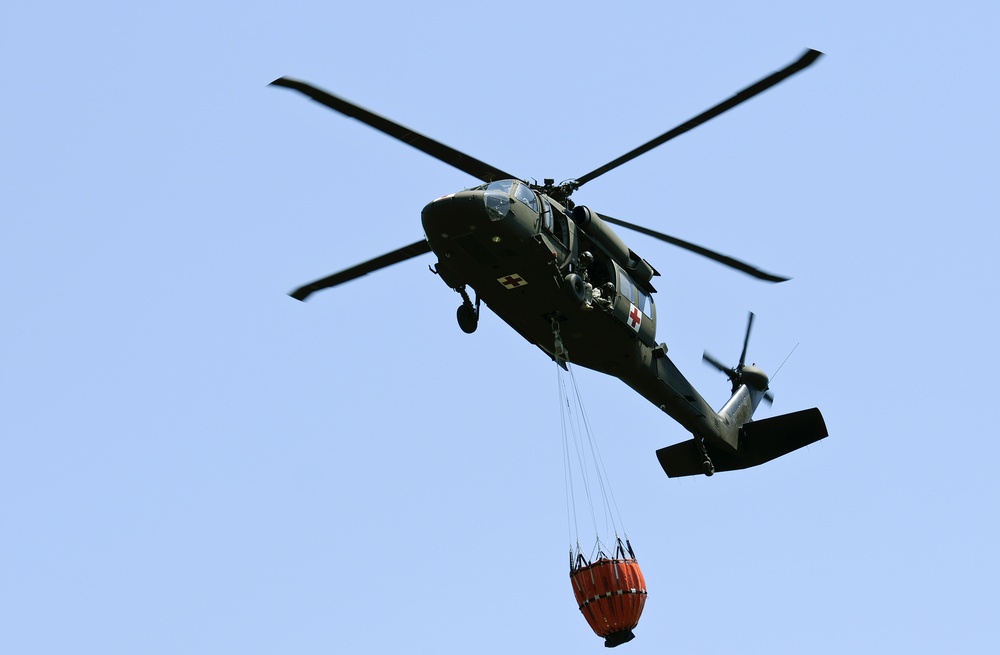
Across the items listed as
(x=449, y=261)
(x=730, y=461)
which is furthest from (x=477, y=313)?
(x=730, y=461)

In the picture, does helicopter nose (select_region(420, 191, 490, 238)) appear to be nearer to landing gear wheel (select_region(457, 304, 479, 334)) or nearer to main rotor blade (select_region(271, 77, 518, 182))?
main rotor blade (select_region(271, 77, 518, 182))

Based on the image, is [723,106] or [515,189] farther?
[515,189]

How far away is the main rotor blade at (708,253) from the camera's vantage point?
77.9 ft

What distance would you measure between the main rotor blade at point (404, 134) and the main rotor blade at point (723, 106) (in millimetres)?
1780

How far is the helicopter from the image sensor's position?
21203mm

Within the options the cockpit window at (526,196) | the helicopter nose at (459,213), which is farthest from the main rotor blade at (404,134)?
the helicopter nose at (459,213)

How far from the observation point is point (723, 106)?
21250mm

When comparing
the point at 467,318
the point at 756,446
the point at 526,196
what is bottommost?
the point at 467,318

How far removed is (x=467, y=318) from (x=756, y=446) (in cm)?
801

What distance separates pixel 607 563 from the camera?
21.8 m

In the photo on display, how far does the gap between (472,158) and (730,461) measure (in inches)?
376

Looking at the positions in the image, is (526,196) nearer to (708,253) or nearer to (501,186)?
(501,186)

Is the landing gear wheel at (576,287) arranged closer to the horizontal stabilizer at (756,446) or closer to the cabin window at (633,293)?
the cabin window at (633,293)

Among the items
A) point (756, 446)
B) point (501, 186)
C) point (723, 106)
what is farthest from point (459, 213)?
point (756, 446)
